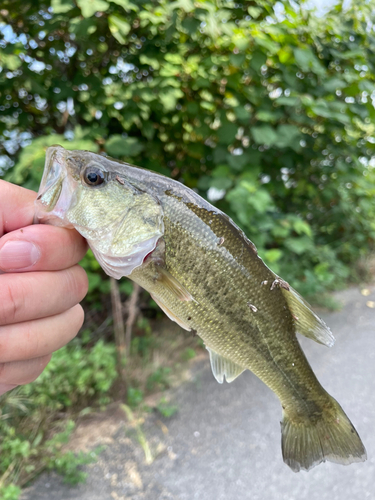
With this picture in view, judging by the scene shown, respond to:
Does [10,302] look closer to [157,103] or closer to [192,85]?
[157,103]

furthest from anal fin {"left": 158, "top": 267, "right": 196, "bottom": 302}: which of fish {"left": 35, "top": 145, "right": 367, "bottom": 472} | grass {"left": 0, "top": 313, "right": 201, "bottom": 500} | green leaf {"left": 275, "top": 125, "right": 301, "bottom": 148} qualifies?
green leaf {"left": 275, "top": 125, "right": 301, "bottom": 148}

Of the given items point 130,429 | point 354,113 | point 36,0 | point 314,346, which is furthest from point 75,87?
point 314,346

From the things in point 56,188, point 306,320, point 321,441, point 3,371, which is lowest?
point 321,441

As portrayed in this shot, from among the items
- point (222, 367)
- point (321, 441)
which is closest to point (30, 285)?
point (222, 367)

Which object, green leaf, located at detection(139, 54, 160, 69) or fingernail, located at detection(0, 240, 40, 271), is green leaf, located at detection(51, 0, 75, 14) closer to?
green leaf, located at detection(139, 54, 160, 69)

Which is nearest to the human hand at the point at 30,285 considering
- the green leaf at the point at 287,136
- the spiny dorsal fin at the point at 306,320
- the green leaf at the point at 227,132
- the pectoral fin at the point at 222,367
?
the pectoral fin at the point at 222,367

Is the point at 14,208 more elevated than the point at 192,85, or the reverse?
the point at 14,208

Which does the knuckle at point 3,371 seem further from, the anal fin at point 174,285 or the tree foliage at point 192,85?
the tree foliage at point 192,85
